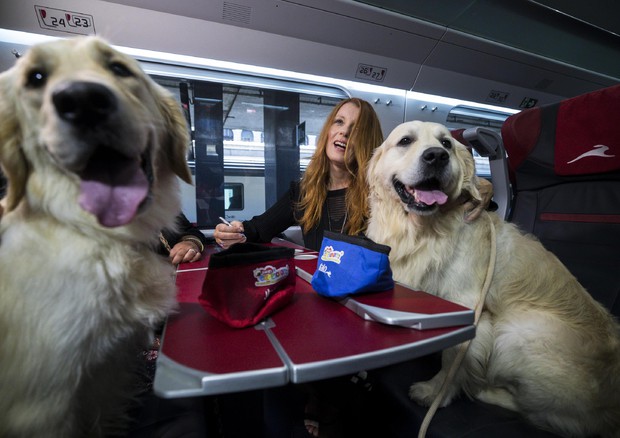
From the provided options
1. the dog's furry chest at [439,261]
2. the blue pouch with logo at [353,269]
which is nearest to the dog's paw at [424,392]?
the dog's furry chest at [439,261]

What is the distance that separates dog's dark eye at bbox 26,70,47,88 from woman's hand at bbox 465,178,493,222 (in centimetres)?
187

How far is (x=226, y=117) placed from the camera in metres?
3.67

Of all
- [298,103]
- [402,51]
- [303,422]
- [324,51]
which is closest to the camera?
[303,422]

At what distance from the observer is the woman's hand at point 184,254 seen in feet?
5.38

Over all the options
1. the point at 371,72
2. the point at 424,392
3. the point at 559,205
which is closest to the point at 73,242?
the point at 424,392

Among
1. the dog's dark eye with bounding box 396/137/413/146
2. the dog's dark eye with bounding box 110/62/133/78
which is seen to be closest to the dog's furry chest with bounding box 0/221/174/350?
the dog's dark eye with bounding box 110/62/133/78

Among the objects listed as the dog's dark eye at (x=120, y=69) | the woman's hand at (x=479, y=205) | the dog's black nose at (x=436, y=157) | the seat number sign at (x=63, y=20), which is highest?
the seat number sign at (x=63, y=20)

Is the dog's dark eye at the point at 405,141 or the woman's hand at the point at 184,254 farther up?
the dog's dark eye at the point at 405,141

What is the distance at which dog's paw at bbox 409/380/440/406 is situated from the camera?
1222 millimetres

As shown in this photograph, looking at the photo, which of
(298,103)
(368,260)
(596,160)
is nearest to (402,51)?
(298,103)

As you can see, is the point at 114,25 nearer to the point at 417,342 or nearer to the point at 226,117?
the point at 226,117

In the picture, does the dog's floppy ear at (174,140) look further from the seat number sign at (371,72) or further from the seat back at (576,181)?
the seat number sign at (371,72)

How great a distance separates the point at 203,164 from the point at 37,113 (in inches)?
111

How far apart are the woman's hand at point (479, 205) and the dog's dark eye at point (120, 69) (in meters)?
1.71
